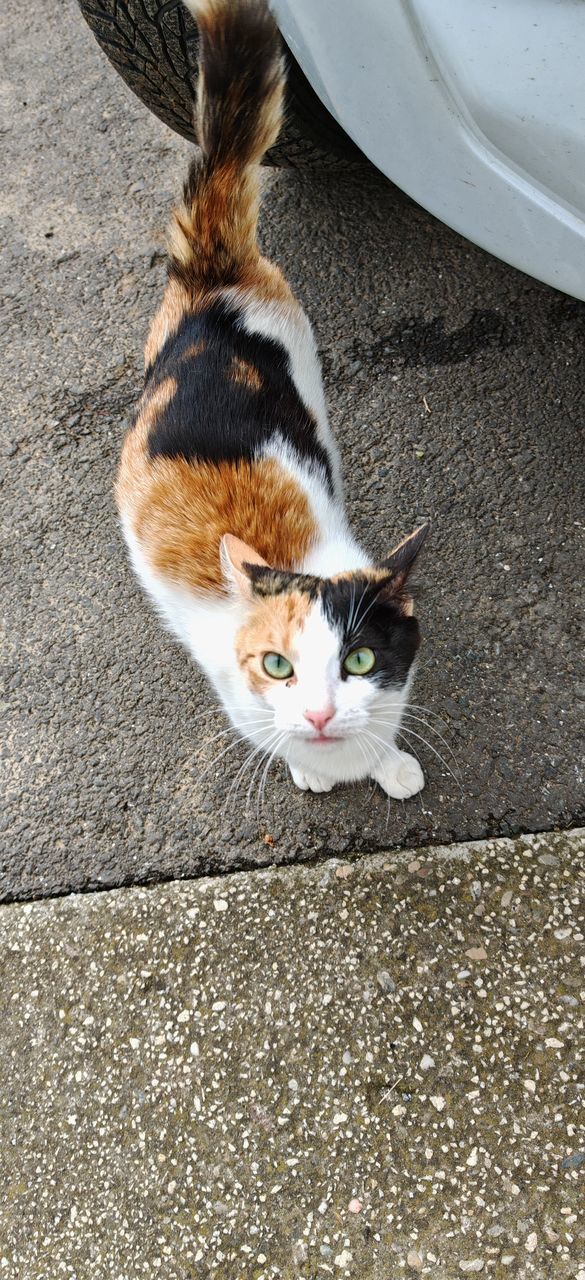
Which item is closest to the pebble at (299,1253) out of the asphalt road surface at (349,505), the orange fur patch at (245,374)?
the asphalt road surface at (349,505)

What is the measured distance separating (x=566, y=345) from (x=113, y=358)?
1503 millimetres

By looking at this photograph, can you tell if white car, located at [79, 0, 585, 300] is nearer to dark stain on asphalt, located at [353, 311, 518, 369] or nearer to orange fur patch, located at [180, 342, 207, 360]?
orange fur patch, located at [180, 342, 207, 360]

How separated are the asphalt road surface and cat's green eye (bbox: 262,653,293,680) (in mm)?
522

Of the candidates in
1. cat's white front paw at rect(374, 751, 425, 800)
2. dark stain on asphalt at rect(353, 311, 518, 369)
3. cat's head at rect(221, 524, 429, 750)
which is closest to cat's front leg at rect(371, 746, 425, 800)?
cat's white front paw at rect(374, 751, 425, 800)

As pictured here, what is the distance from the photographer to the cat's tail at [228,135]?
196 centimetres

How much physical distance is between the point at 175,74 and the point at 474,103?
1.39 meters

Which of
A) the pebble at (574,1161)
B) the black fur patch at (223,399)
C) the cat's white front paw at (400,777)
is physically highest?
the black fur patch at (223,399)

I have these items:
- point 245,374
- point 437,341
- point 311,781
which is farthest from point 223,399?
point 437,341

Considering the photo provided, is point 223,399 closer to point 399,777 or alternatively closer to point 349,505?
point 349,505

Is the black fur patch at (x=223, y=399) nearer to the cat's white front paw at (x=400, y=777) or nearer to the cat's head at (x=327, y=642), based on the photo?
the cat's head at (x=327, y=642)

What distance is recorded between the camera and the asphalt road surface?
2.15 metres

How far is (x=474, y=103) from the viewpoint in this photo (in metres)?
1.55

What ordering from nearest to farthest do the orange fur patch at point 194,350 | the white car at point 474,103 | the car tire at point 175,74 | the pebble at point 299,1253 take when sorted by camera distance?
the white car at point 474,103 → the pebble at point 299,1253 → the orange fur patch at point 194,350 → the car tire at point 175,74

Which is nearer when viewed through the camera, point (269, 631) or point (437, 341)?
point (269, 631)
